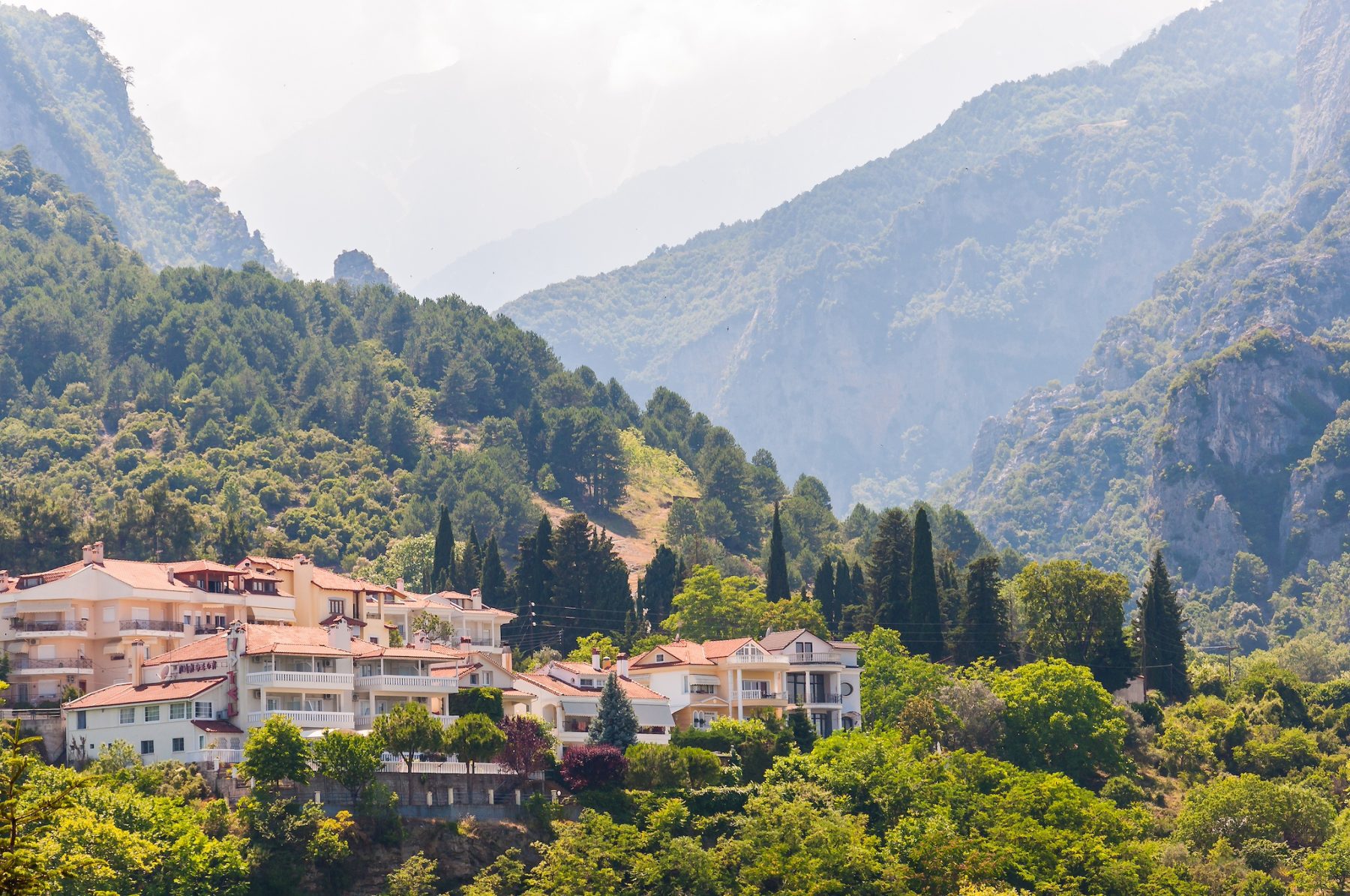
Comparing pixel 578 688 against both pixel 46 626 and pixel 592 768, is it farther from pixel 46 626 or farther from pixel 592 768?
pixel 46 626

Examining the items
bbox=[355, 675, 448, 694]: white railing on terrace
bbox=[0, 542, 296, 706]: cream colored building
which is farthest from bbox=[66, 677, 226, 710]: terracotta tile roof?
bbox=[355, 675, 448, 694]: white railing on terrace

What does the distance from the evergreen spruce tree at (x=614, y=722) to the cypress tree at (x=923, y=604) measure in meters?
33.3

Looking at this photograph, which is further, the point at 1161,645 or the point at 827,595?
the point at 827,595

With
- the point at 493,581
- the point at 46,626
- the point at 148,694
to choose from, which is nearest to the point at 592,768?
the point at 148,694

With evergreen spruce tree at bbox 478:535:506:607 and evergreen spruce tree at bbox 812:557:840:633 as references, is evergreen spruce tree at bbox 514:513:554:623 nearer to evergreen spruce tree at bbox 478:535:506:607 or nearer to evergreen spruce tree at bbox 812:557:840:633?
evergreen spruce tree at bbox 478:535:506:607

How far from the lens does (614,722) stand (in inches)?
4205

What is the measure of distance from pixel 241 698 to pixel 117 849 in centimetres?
1532

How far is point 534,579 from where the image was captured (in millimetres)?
150500

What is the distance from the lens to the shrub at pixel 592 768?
332ft

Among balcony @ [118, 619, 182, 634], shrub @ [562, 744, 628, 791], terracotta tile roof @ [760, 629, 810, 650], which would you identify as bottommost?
shrub @ [562, 744, 628, 791]

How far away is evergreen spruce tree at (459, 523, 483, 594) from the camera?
15662cm

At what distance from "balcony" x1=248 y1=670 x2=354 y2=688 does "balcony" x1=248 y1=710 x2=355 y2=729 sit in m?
0.39

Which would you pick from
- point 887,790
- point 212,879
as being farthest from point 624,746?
point 212,879

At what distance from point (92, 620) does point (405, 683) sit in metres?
18.4
